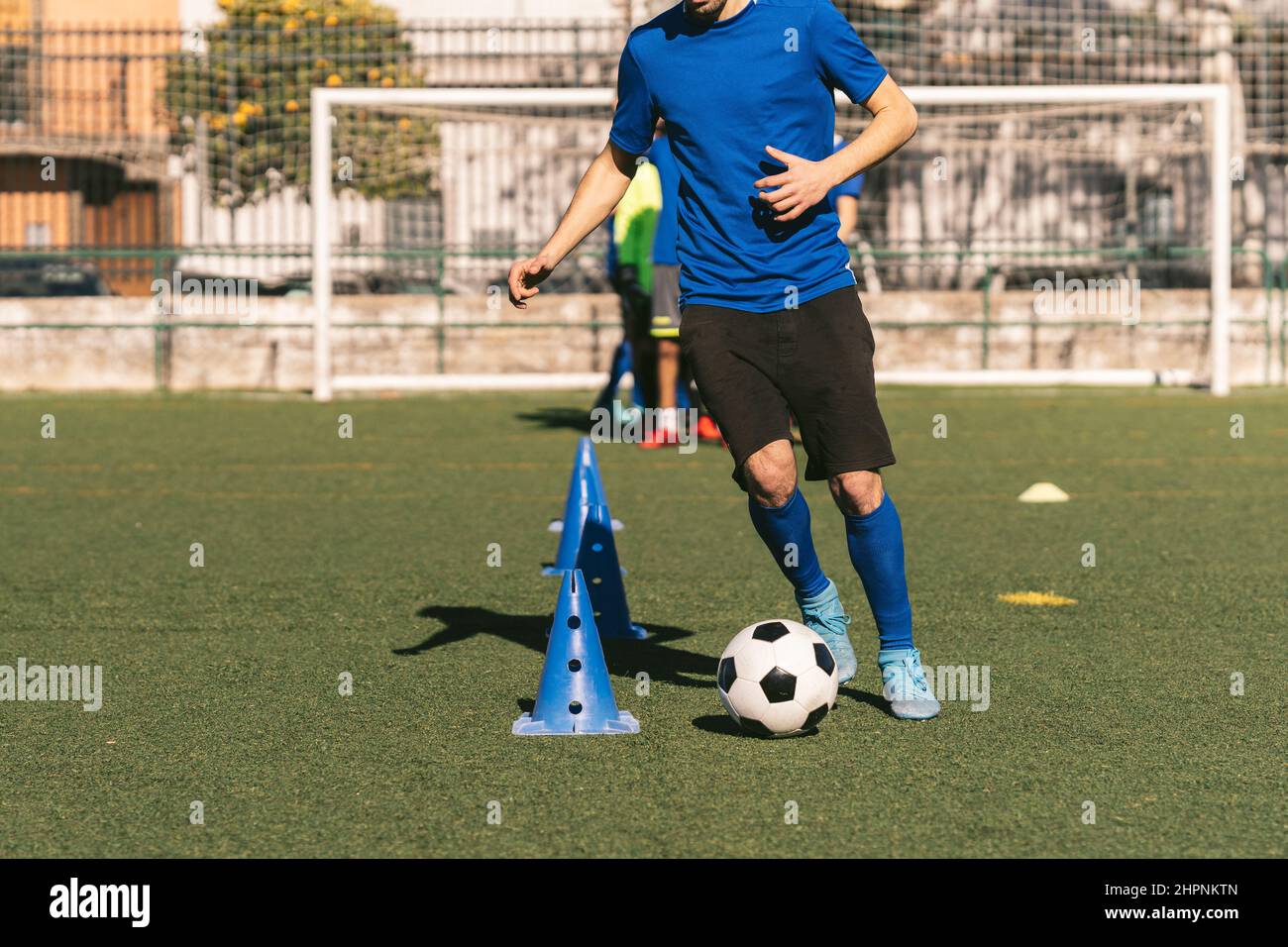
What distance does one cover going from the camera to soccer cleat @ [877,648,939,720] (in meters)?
4.59

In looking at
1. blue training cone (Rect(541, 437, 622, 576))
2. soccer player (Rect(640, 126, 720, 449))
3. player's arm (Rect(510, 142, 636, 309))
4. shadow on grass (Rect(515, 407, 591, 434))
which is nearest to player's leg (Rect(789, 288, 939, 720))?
player's arm (Rect(510, 142, 636, 309))

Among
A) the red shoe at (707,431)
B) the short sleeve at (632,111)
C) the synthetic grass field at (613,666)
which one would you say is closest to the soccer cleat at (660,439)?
the red shoe at (707,431)

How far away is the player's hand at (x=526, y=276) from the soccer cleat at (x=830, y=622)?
1078 millimetres

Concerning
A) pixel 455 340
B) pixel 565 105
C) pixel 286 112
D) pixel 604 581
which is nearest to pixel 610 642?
pixel 604 581

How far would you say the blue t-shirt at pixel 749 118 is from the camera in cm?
463

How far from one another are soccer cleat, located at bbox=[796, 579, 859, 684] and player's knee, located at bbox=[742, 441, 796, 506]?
34 cm

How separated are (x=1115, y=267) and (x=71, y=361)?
35.0 ft

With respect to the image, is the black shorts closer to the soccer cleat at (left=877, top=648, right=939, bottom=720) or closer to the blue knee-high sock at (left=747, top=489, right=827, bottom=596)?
the blue knee-high sock at (left=747, top=489, right=827, bottom=596)

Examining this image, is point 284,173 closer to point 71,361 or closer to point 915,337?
point 71,361

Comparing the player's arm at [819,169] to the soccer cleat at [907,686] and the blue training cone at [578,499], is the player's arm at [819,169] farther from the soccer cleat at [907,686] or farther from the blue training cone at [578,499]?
the blue training cone at [578,499]

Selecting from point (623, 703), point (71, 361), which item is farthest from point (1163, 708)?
point (71, 361)
